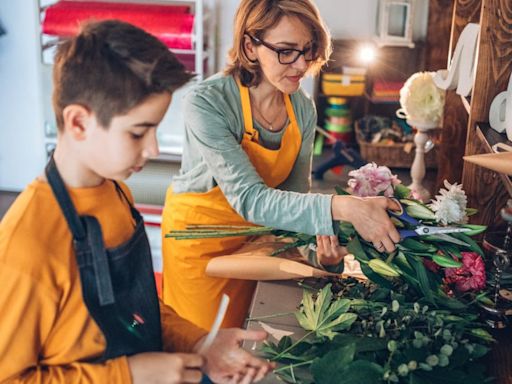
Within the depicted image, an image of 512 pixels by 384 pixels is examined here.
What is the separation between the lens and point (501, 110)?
6.32 feet

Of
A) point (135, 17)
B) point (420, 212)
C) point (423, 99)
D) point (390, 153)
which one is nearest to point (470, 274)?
point (420, 212)

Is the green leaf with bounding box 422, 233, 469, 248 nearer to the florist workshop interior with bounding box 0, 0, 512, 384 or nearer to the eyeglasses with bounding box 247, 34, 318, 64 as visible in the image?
the florist workshop interior with bounding box 0, 0, 512, 384

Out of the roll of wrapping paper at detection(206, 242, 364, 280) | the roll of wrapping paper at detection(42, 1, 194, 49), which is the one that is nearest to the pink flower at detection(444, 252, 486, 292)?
the roll of wrapping paper at detection(206, 242, 364, 280)

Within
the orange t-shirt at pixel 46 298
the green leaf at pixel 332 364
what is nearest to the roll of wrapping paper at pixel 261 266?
the green leaf at pixel 332 364

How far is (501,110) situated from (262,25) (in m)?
0.65

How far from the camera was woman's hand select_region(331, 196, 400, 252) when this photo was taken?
1690 mm

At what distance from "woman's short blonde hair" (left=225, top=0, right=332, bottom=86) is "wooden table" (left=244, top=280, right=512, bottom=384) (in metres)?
0.59

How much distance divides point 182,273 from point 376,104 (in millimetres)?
2406

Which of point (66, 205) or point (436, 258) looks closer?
point (66, 205)

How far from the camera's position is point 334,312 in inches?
63.2

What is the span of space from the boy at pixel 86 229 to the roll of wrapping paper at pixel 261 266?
0.67 meters

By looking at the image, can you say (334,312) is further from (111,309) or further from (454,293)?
(111,309)

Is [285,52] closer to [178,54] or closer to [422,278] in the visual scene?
[422,278]

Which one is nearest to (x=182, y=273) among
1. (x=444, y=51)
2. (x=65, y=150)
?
(x=65, y=150)
